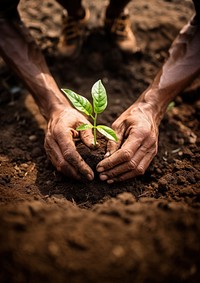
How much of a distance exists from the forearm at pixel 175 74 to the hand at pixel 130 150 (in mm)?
221

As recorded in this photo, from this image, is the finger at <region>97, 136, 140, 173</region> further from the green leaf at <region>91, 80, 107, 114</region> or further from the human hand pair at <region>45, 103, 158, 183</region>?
the green leaf at <region>91, 80, 107, 114</region>

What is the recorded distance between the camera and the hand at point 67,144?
1.75 metres

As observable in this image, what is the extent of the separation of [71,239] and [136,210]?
1.08 feet

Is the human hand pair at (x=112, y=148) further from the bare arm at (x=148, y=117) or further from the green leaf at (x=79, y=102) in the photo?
the green leaf at (x=79, y=102)

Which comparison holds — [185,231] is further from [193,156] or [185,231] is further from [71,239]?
[193,156]

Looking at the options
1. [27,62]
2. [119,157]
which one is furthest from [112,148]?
[27,62]

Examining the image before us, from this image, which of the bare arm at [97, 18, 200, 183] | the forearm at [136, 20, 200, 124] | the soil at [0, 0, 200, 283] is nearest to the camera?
the soil at [0, 0, 200, 283]

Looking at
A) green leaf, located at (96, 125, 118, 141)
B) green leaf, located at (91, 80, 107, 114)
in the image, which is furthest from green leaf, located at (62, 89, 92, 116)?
green leaf, located at (96, 125, 118, 141)

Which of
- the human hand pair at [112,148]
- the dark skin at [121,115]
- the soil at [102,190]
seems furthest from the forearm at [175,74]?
the soil at [102,190]

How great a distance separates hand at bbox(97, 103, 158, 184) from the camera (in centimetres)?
173

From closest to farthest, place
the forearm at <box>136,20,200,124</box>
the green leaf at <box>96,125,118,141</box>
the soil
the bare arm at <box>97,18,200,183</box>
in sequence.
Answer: the soil, the green leaf at <box>96,125,118,141</box>, the bare arm at <box>97,18,200,183</box>, the forearm at <box>136,20,200,124</box>

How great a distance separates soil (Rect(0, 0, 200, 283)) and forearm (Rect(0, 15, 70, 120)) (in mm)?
344

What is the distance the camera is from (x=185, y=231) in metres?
1.31

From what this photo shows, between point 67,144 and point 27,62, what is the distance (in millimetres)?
887
